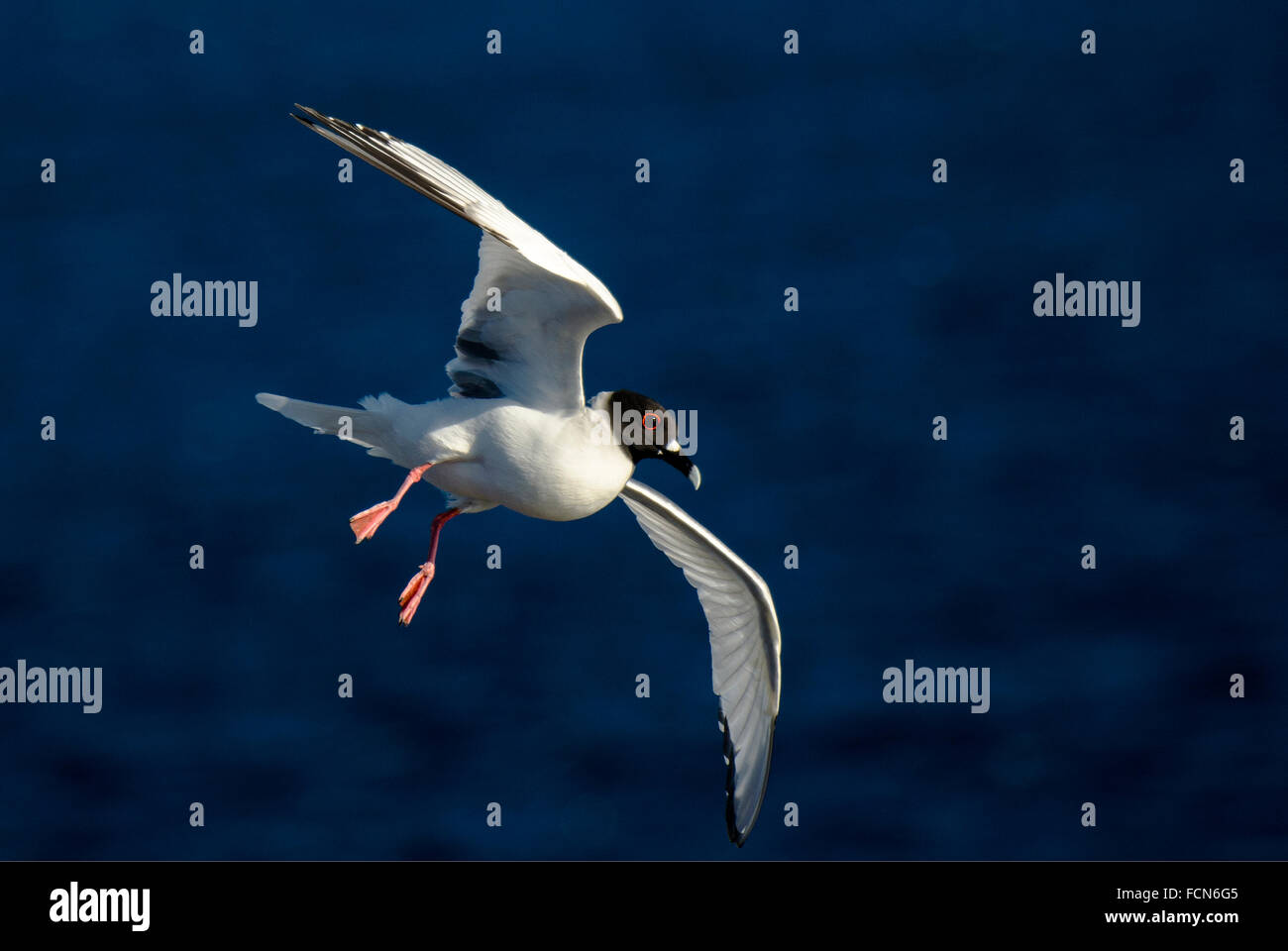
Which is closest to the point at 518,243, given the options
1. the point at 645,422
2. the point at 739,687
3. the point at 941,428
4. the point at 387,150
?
the point at 387,150

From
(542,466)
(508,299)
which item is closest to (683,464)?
(542,466)

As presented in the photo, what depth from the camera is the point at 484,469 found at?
7.22 m

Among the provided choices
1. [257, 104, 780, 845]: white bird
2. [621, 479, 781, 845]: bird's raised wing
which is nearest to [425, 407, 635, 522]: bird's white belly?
[257, 104, 780, 845]: white bird

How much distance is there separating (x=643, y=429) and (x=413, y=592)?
1.08 metres

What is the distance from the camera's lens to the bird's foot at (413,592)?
7.04 metres

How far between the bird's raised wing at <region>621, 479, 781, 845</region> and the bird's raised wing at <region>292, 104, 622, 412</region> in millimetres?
1404

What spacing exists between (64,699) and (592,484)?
484 centimetres

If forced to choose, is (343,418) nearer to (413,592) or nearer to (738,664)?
(413,592)

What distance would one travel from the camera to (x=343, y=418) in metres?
7.33

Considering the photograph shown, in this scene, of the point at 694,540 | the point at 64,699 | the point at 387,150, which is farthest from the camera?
the point at 64,699

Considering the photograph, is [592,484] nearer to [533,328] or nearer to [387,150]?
[533,328]

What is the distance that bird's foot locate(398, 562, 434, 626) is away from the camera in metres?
7.04

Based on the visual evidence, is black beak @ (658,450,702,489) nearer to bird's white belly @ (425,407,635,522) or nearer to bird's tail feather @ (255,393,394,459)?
bird's white belly @ (425,407,635,522)

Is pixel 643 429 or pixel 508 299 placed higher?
pixel 508 299
